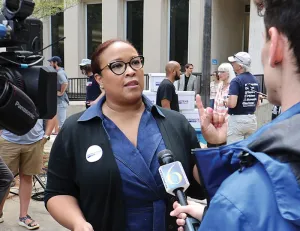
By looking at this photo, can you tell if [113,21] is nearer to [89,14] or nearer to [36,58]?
[89,14]

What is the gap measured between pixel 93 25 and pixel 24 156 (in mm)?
15268

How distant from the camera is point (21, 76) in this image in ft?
8.20

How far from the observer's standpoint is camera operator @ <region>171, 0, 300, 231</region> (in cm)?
90

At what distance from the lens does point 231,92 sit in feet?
20.4

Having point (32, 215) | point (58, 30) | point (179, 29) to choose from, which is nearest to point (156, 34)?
point (179, 29)

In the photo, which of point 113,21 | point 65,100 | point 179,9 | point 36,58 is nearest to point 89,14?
point 113,21

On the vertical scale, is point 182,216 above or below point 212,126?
below

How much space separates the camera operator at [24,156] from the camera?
4449 millimetres

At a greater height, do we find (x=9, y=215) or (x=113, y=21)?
(x=113, y=21)

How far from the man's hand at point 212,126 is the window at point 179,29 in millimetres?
15017

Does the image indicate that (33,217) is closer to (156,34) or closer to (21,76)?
(21,76)

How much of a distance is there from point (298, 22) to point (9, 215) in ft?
15.6

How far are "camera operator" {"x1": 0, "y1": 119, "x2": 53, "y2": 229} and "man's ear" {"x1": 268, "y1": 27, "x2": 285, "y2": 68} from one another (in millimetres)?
3791

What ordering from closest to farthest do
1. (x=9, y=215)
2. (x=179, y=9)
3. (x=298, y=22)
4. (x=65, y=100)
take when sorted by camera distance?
(x=298, y=22) < (x=9, y=215) < (x=65, y=100) < (x=179, y=9)
